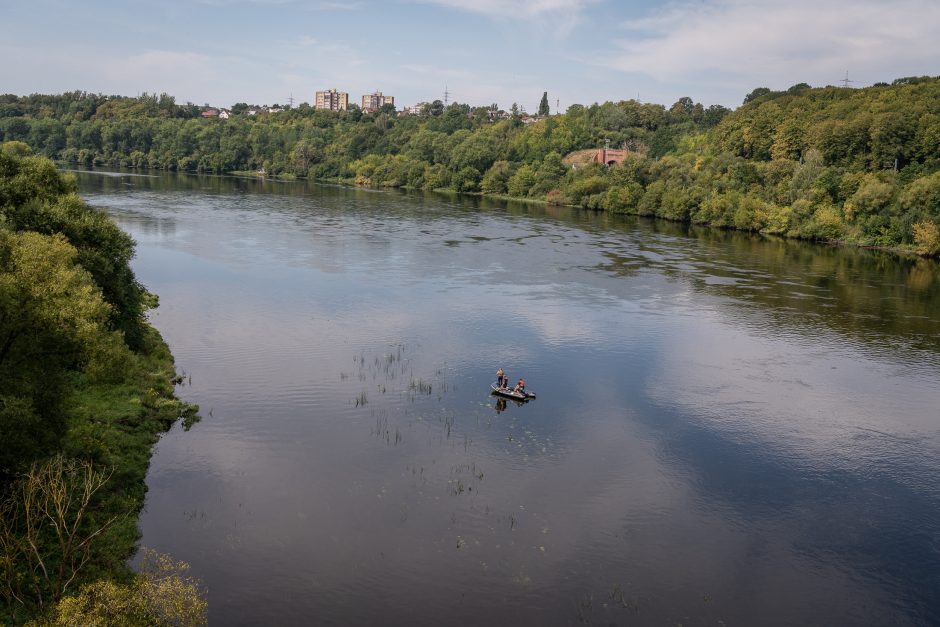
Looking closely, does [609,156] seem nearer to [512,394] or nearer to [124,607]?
[512,394]

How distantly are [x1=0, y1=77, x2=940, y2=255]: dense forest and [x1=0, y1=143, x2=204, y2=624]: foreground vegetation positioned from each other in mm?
83815

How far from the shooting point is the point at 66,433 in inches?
816

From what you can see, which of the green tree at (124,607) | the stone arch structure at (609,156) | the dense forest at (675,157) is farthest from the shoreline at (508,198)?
the green tree at (124,607)

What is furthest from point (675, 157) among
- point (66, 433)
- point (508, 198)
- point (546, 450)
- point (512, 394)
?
point (66, 433)

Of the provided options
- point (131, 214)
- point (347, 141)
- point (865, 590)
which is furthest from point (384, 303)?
point (347, 141)

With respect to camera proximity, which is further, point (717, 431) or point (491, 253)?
point (491, 253)

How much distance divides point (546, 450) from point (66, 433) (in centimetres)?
1680

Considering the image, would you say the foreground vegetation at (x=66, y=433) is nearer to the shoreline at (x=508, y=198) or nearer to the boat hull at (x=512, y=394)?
the boat hull at (x=512, y=394)

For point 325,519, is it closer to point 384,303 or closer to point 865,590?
point 865,590

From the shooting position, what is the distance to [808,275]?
68.3 metres

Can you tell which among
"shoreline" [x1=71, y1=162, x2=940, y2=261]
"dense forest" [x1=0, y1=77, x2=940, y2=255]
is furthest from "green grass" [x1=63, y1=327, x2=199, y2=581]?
"shoreline" [x1=71, y1=162, x2=940, y2=261]

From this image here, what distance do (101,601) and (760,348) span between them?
39368mm

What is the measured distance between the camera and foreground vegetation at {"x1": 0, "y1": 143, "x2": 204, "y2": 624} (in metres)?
15.4

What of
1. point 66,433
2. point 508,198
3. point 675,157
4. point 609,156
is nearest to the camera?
point 66,433
